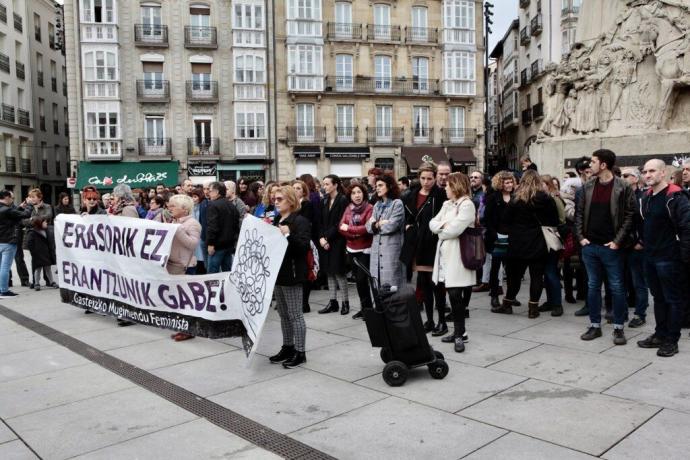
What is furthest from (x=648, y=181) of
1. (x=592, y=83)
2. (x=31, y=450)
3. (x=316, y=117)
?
(x=316, y=117)

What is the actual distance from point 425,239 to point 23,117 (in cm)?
4125

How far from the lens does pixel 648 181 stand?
5.94 metres

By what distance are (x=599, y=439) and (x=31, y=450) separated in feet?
12.8

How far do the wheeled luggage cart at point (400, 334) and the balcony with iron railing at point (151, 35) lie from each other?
118 ft

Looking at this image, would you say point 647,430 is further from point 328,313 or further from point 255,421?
point 328,313

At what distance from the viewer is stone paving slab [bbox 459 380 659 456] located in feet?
13.3

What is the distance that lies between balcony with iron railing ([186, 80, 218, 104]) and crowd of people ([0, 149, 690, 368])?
28604mm

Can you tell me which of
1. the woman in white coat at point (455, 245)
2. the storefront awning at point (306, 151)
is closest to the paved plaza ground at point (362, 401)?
the woman in white coat at point (455, 245)

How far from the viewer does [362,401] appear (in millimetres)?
4914

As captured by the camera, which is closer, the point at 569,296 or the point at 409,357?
the point at 409,357

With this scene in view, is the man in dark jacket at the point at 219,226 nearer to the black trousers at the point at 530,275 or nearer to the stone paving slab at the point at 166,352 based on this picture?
the stone paving slab at the point at 166,352

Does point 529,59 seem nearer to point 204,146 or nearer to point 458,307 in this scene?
point 204,146

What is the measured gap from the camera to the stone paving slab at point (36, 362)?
608cm

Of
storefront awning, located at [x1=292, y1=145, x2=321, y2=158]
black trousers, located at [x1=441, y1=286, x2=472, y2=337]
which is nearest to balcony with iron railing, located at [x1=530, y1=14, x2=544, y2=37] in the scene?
storefront awning, located at [x1=292, y1=145, x2=321, y2=158]
